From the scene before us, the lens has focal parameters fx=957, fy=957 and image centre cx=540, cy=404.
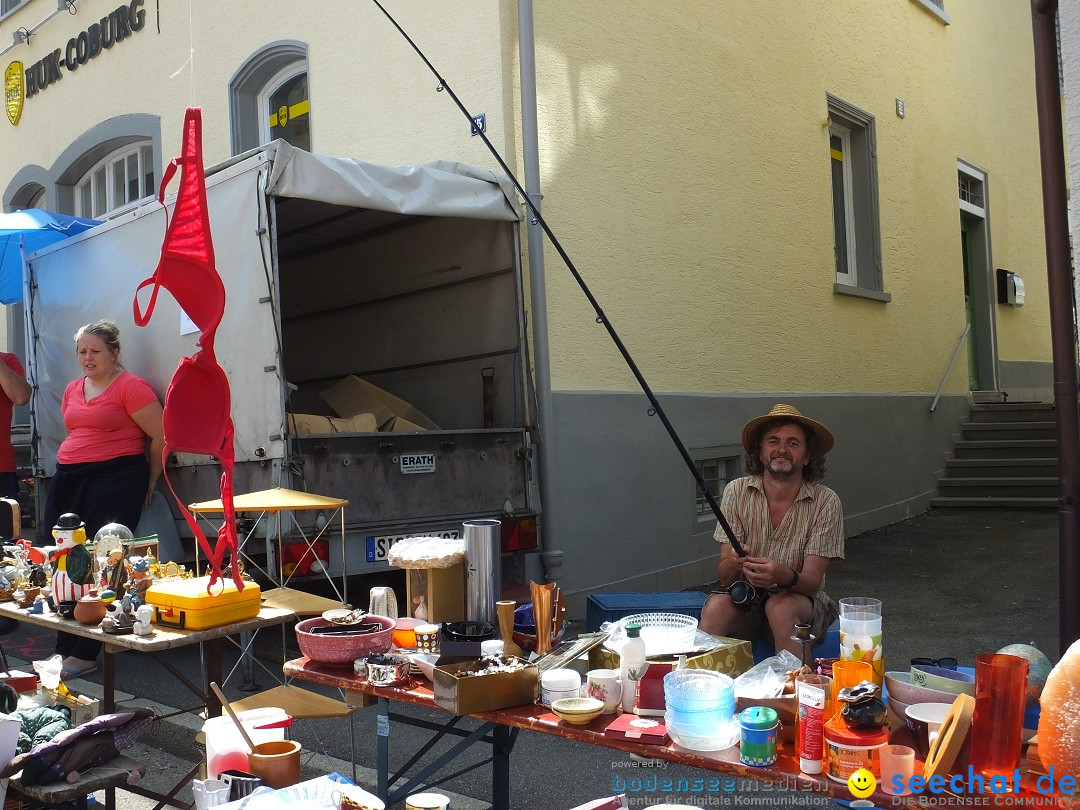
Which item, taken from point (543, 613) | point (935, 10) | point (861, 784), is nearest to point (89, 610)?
point (543, 613)

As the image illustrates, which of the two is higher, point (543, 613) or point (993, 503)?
point (543, 613)

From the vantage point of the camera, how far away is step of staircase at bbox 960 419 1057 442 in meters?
11.1

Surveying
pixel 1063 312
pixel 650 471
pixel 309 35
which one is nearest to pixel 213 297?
pixel 1063 312

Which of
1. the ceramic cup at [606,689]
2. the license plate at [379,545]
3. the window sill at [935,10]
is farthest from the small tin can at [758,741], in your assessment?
the window sill at [935,10]

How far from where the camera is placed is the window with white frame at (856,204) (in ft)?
33.6

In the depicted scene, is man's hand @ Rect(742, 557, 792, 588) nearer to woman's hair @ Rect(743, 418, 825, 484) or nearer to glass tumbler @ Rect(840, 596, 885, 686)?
woman's hair @ Rect(743, 418, 825, 484)

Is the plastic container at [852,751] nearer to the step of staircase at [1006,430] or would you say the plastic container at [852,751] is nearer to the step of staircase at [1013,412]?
the step of staircase at [1006,430]

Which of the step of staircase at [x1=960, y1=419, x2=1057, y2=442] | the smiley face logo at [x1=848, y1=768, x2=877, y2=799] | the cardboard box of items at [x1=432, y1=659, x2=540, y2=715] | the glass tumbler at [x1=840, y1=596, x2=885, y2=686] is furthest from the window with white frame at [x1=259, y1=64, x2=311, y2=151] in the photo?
the step of staircase at [x1=960, y1=419, x2=1057, y2=442]

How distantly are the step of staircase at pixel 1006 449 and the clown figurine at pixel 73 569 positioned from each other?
1016 cm

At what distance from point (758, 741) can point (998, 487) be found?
9779mm

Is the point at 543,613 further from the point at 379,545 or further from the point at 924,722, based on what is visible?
the point at 379,545

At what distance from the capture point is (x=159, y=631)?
3373mm

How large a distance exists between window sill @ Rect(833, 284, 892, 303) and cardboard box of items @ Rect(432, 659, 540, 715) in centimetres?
762

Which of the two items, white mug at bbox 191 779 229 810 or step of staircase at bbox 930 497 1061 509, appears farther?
step of staircase at bbox 930 497 1061 509
